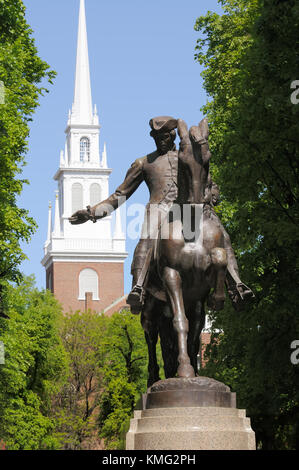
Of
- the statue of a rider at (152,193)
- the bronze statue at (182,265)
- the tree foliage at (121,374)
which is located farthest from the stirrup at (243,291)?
the tree foliage at (121,374)

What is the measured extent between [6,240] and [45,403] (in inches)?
1094

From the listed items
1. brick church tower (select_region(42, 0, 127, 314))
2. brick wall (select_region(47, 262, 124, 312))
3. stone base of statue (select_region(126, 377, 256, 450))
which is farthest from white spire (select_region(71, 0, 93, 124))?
stone base of statue (select_region(126, 377, 256, 450))

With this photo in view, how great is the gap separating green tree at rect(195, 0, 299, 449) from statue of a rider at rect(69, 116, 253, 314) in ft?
24.3

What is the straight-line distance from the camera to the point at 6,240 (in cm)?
2527

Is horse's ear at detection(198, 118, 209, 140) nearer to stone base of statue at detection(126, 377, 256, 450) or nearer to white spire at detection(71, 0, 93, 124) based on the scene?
stone base of statue at detection(126, 377, 256, 450)

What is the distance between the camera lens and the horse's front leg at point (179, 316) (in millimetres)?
11773

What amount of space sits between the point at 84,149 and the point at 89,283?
50.5ft

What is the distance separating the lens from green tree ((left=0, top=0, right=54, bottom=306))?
24316 millimetres

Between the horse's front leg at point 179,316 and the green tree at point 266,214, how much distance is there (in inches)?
355

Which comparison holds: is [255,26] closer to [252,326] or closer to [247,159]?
[247,159]

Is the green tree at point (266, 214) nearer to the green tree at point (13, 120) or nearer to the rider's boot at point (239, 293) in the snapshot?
the green tree at point (13, 120)

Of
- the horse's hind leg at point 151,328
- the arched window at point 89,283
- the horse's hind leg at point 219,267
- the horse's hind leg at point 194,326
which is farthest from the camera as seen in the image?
the arched window at point 89,283

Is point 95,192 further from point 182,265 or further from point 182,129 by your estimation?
point 182,265
